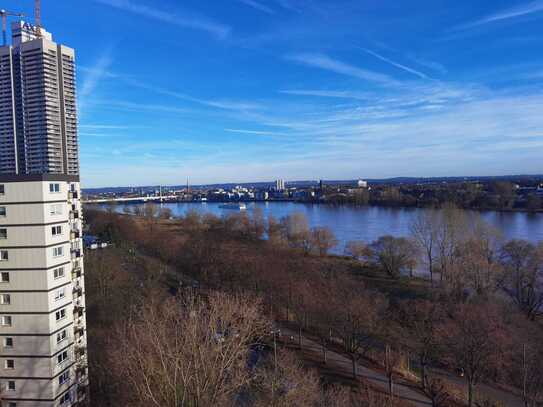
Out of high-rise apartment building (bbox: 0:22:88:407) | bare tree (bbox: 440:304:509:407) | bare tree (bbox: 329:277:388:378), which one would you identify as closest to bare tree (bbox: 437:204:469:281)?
bare tree (bbox: 329:277:388:378)

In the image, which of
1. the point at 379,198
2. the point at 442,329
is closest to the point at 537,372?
the point at 442,329

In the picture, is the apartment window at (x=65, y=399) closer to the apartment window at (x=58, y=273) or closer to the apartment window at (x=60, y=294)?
the apartment window at (x=60, y=294)

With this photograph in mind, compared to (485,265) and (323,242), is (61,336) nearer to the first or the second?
(485,265)

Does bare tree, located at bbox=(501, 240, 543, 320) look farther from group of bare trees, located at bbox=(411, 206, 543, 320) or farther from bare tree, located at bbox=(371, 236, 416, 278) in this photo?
bare tree, located at bbox=(371, 236, 416, 278)

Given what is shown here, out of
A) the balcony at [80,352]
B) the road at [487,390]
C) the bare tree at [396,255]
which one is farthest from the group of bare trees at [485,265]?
the balcony at [80,352]

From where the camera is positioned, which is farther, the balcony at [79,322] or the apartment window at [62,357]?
the balcony at [79,322]

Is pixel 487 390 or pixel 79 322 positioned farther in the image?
pixel 79 322

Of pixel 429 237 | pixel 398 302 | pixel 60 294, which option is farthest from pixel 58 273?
pixel 429 237
